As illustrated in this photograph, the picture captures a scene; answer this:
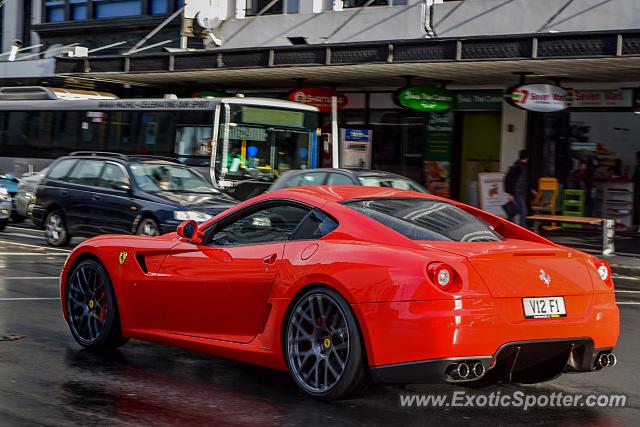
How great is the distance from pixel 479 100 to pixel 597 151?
12.4 ft

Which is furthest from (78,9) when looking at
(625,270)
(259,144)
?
(625,270)

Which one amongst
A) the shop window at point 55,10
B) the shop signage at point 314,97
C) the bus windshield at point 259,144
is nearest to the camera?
the bus windshield at point 259,144

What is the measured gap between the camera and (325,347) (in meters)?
6.15

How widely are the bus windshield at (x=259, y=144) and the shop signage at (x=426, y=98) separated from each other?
9.38 ft

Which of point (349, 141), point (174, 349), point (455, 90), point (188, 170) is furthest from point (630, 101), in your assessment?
point (174, 349)

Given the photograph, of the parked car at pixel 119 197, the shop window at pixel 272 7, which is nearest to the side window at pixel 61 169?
the parked car at pixel 119 197

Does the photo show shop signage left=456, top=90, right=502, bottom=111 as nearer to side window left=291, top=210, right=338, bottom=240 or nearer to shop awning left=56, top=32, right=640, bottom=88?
shop awning left=56, top=32, right=640, bottom=88

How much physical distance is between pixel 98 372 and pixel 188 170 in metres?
10.6

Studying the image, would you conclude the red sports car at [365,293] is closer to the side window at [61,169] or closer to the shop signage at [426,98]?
the side window at [61,169]

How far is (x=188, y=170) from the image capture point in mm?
17484

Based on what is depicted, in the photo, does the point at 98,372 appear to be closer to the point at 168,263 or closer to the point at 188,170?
the point at 168,263

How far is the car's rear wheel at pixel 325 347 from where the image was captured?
596cm

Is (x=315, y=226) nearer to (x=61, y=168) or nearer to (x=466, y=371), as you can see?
(x=466, y=371)

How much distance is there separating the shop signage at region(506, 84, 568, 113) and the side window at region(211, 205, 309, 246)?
1602 centimetres
